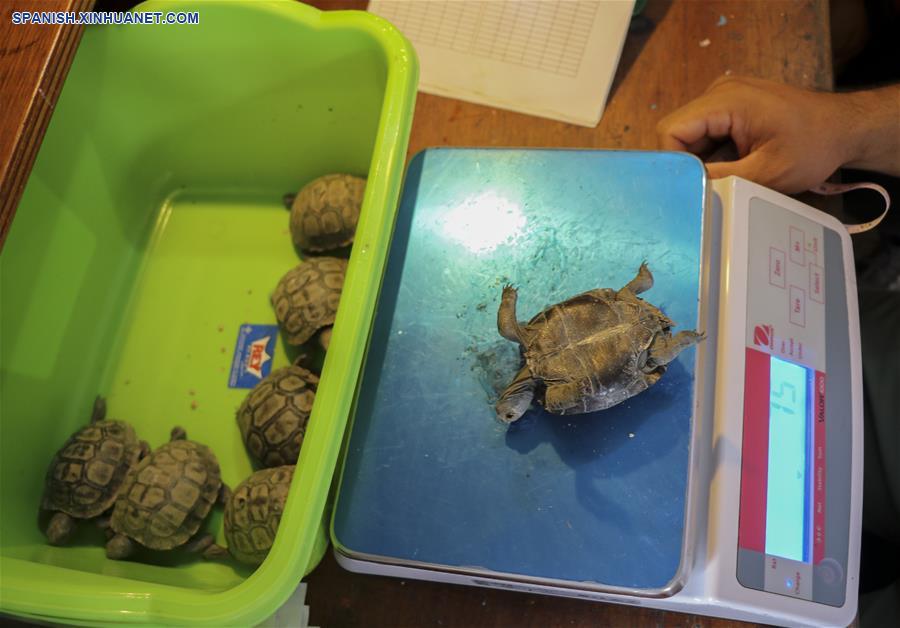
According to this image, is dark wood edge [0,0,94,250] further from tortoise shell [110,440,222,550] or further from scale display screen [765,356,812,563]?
scale display screen [765,356,812,563]

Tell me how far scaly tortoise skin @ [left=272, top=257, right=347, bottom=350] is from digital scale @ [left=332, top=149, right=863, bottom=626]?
0.69 feet

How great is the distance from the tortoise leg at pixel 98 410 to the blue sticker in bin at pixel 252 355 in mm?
242

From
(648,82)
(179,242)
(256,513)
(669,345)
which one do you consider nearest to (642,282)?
(669,345)

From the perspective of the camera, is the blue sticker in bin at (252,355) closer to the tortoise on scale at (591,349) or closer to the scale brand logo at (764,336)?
the tortoise on scale at (591,349)

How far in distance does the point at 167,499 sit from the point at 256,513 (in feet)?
0.61

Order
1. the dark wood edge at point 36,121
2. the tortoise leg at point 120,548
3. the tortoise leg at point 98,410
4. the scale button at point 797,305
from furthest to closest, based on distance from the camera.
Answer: the tortoise leg at point 98,410 < the tortoise leg at point 120,548 < the scale button at point 797,305 < the dark wood edge at point 36,121

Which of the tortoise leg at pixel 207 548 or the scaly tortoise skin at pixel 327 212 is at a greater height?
the scaly tortoise skin at pixel 327 212

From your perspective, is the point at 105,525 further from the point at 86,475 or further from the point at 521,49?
the point at 521,49

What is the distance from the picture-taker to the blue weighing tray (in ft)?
2.32

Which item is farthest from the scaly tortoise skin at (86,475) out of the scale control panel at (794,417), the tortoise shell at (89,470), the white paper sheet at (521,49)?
the scale control panel at (794,417)

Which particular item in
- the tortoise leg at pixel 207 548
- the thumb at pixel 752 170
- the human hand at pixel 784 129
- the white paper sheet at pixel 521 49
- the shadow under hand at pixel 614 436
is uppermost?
the white paper sheet at pixel 521 49

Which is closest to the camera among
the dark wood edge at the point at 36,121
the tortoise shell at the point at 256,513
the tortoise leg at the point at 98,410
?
the dark wood edge at the point at 36,121

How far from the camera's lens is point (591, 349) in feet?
2.24

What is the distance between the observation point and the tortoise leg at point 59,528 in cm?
101
